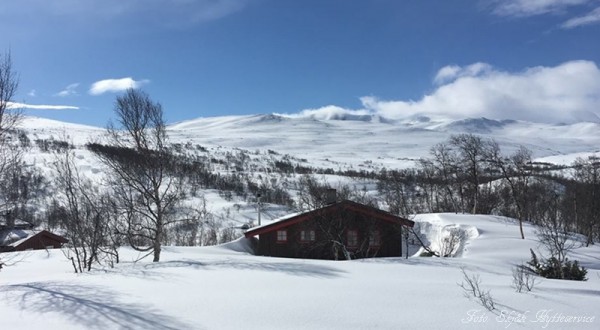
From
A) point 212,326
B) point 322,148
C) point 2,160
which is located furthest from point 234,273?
point 322,148

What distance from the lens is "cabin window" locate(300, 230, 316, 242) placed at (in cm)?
2715

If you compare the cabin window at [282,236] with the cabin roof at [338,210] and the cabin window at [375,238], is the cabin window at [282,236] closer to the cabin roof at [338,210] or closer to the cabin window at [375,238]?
the cabin roof at [338,210]

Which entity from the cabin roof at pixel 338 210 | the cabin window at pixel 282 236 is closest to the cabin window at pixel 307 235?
the cabin roof at pixel 338 210

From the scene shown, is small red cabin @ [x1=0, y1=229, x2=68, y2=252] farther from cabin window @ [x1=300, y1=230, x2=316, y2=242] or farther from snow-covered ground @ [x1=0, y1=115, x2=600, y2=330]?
snow-covered ground @ [x1=0, y1=115, x2=600, y2=330]

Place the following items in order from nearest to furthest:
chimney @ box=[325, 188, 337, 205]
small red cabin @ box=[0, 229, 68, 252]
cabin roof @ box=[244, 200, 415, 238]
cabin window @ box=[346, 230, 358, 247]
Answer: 1. cabin roof @ box=[244, 200, 415, 238]
2. cabin window @ box=[346, 230, 358, 247]
3. chimney @ box=[325, 188, 337, 205]
4. small red cabin @ box=[0, 229, 68, 252]

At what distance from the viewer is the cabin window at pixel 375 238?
25.5 meters

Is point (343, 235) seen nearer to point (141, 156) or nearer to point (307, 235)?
point (307, 235)

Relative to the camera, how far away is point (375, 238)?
86.0ft

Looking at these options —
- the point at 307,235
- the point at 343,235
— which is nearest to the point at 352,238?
the point at 343,235

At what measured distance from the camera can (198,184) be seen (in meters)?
94.8

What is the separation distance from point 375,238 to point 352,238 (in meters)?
1.30

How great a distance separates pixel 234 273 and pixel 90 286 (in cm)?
320

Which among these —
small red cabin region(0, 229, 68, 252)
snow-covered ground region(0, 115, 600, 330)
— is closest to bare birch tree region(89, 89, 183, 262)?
snow-covered ground region(0, 115, 600, 330)

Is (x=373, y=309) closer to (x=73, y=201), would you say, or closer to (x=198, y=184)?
(x=73, y=201)
